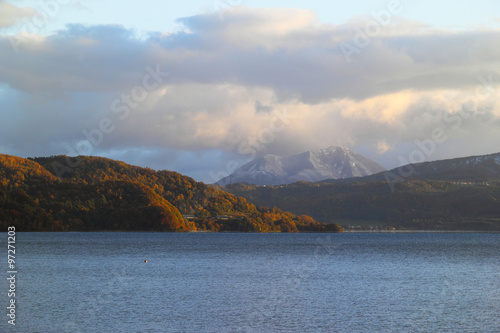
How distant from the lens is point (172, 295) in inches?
2569

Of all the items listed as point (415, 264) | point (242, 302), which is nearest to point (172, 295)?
point (242, 302)

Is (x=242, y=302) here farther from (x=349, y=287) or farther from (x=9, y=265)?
(x=9, y=265)

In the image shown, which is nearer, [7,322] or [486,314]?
[7,322]

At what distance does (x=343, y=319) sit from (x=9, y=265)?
6690cm

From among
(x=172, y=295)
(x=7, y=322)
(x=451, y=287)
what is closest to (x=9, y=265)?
(x=172, y=295)

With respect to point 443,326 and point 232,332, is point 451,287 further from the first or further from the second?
point 232,332

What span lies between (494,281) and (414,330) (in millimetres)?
43607

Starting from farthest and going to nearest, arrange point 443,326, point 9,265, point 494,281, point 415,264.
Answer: point 415,264, point 9,265, point 494,281, point 443,326

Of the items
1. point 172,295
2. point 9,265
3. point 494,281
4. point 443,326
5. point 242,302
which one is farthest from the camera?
point 9,265

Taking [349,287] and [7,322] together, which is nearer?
[7,322]

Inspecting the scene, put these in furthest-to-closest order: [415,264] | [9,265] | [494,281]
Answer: [415,264] < [9,265] < [494,281]

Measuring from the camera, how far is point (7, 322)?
46.3 m

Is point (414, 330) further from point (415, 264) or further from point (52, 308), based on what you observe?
point (415, 264)

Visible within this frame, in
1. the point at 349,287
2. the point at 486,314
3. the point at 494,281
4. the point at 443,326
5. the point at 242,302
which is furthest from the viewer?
the point at 494,281
